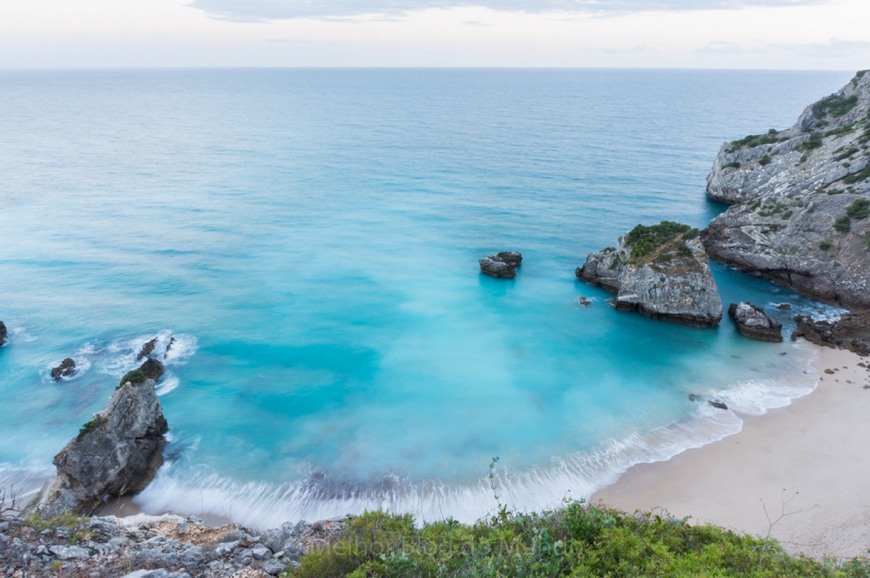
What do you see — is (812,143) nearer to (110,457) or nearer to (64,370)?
(110,457)

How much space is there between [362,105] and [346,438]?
574 feet

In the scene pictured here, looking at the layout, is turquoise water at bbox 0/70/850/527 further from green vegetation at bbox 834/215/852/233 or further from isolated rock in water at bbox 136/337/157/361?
green vegetation at bbox 834/215/852/233

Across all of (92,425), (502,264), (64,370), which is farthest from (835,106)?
(64,370)

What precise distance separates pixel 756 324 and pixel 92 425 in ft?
137

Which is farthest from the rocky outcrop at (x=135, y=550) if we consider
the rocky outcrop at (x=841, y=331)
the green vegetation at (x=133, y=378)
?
the rocky outcrop at (x=841, y=331)

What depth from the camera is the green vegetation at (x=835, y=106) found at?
62.3 meters

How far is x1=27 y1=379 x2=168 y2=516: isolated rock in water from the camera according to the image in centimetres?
2233

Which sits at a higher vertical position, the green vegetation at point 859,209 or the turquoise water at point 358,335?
the green vegetation at point 859,209

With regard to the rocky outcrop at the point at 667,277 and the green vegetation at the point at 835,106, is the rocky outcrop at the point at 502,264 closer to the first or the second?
the rocky outcrop at the point at 667,277

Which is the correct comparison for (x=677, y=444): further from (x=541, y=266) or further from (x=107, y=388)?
(x=107, y=388)

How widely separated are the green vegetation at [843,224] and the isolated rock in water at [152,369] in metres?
53.6

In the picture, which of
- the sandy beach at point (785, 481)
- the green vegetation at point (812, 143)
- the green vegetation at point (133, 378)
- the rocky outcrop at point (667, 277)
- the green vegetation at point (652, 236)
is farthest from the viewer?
the green vegetation at point (812, 143)

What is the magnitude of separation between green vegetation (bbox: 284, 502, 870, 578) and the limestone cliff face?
35.9 meters

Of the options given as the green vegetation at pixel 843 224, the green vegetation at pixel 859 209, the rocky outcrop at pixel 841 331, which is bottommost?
the rocky outcrop at pixel 841 331
